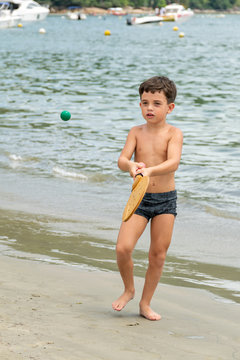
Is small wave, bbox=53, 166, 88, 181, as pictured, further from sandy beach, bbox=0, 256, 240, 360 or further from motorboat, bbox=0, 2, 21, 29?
motorboat, bbox=0, 2, 21, 29

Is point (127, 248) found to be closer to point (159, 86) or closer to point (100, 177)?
point (159, 86)

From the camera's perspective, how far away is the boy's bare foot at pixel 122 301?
13.8ft

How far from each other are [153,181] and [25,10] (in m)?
86.1

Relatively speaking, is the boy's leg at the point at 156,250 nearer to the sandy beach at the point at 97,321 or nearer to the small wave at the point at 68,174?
the sandy beach at the point at 97,321

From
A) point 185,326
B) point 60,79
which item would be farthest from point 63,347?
point 60,79

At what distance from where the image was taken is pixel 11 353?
323cm

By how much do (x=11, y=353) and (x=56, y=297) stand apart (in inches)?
44.8

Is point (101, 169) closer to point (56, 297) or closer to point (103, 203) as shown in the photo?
point (103, 203)

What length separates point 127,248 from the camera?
4051 millimetres

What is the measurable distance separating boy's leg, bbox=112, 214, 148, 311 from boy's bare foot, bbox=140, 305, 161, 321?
0.12 m

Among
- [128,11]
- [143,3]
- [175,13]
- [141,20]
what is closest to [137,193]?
[141,20]

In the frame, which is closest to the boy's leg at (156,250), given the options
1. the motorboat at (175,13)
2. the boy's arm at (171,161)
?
the boy's arm at (171,161)

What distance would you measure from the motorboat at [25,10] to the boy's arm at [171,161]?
80.8m

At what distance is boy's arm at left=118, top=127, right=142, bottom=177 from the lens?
13.2ft
